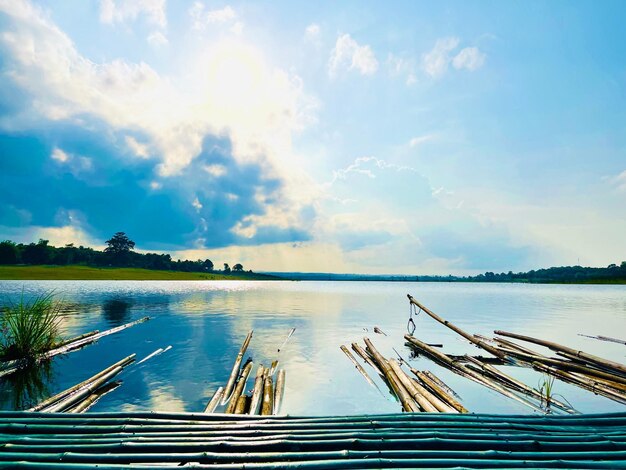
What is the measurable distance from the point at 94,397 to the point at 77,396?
3.06 ft

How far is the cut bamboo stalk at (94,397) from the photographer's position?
12.4 metres

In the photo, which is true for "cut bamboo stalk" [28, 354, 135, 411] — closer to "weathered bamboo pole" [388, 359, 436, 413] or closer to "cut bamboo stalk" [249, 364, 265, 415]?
"cut bamboo stalk" [249, 364, 265, 415]

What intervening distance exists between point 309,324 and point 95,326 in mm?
19250

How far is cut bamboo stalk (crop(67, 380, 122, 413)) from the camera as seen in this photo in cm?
1237

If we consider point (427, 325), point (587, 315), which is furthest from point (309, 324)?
point (587, 315)

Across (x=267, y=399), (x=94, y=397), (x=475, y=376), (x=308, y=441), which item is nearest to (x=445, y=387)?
(x=475, y=376)

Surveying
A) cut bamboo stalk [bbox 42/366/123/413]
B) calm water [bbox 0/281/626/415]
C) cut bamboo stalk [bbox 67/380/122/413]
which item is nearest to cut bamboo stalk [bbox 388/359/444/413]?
calm water [bbox 0/281/626/415]

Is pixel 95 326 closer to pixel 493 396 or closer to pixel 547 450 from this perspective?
pixel 493 396

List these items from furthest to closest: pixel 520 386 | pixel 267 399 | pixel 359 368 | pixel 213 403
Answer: pixel 359 368, pixel 520 386, pixel 267 399, pixel 213 403

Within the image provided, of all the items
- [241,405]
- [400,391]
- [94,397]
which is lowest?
Result: [94,397]

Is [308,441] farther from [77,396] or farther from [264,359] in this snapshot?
[264,359]

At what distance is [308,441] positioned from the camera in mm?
6578

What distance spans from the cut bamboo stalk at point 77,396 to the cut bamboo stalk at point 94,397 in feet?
0.57

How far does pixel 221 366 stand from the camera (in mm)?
19547
